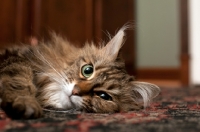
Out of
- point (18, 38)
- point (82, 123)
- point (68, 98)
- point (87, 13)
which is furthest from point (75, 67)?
point (87, 13)

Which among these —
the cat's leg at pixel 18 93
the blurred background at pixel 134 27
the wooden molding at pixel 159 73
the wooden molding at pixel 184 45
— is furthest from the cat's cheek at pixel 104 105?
the wooden molding at pixel 159 73

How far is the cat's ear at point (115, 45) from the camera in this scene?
1394mm

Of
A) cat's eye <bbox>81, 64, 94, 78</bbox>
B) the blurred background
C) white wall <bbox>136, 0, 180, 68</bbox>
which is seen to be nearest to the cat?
cat's eye <bbox>81, 64, 94, 78</bbox>

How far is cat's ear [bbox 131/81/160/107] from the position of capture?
4.47 ft

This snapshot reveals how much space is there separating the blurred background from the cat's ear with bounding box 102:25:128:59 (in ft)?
1.53

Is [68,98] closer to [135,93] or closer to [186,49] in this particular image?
[135,93]

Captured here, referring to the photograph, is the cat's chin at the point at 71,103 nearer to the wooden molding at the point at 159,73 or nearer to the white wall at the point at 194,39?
the white wall at the point at 194,39

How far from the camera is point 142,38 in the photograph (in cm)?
462

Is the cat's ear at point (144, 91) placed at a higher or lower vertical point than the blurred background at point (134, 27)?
lower

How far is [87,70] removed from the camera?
4.02 feet

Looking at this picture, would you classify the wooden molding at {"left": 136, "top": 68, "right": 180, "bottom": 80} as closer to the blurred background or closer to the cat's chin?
the blurred background

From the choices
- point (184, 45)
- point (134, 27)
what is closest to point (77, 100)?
point (134, 27)

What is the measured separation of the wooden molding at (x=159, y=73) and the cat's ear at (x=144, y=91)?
10.5 ft

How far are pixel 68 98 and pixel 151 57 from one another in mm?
3648
